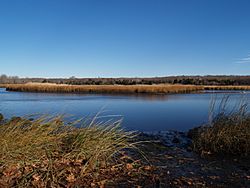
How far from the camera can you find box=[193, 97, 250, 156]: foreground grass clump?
263 inches

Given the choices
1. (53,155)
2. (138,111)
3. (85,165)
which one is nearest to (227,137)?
(85,165)

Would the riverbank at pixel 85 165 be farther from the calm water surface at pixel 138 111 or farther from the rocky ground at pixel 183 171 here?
the calm water surface at pixel 138 111

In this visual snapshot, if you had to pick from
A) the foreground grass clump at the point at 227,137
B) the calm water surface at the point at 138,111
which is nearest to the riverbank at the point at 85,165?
the foreground grass clump at the point at 227,137

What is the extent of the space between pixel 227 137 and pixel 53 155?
418 centimetres

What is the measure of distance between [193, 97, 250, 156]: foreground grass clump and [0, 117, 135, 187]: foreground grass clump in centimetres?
255

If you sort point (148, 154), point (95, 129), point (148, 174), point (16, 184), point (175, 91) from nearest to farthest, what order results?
point (16, 184), point (148, 174), point (95, 129), point (148, 154), point (175, 91)

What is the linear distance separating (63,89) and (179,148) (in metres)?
44.0

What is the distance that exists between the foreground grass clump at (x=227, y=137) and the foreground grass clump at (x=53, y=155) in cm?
255

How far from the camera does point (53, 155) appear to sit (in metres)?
4.68

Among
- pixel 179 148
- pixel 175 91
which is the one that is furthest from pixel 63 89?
pixel 179 148

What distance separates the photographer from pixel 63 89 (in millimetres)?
49625

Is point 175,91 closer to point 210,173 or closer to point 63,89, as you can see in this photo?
point 63,89

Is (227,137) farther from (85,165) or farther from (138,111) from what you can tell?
(138,111)

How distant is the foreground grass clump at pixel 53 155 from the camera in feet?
13.5
